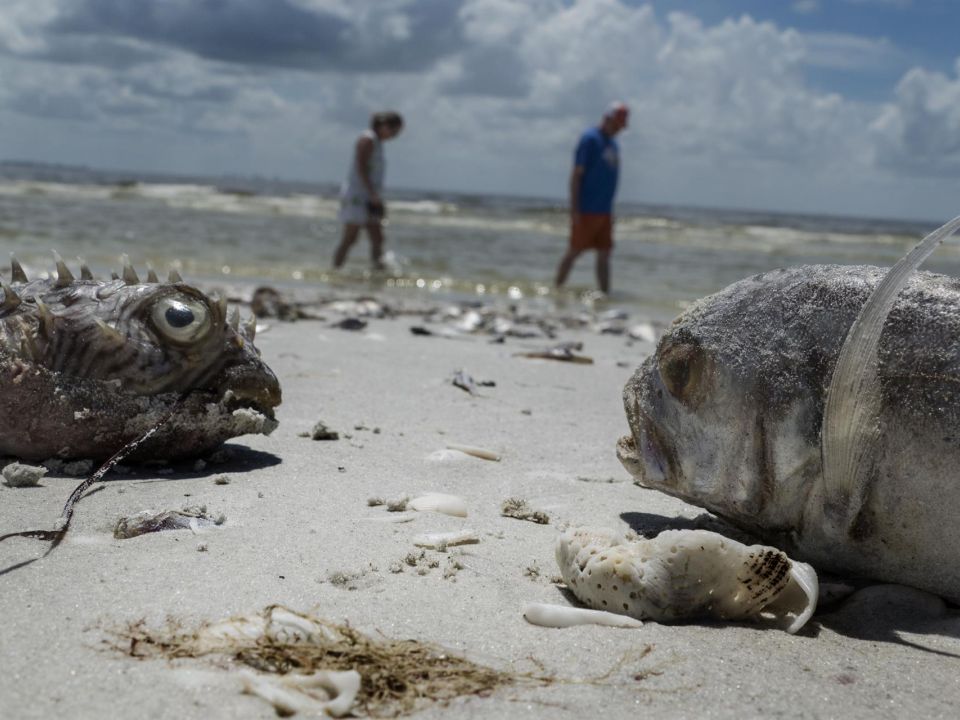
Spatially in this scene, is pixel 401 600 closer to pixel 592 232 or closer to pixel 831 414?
pixel 831 414

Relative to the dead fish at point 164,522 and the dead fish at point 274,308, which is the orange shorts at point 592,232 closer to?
the dead fish at point 274,308

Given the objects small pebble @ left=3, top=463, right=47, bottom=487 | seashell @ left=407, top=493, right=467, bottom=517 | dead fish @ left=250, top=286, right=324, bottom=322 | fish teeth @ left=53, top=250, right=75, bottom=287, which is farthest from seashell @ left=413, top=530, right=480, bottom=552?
dead fish @ left=250, top=286, right=324, bottom=322

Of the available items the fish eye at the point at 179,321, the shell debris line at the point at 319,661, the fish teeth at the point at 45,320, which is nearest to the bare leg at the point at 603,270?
the fish eye at the point at 179,321

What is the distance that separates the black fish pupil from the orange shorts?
8780 millimetres

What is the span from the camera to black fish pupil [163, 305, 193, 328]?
312cm

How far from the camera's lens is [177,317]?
10.3 ft

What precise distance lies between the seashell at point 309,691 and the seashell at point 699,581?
70cm

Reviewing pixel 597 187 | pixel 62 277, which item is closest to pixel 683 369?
pixel 62 277

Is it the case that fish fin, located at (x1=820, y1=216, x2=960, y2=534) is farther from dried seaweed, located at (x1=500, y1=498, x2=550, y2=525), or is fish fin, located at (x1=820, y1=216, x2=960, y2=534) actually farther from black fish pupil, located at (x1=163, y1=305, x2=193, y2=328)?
black fish pupil, located at (x1=163, y1=305, x2=193, y2=328)

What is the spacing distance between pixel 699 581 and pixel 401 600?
69 centimetres

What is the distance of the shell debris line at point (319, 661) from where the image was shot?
1.77 m

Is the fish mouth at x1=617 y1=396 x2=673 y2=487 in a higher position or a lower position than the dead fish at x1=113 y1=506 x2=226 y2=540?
higher

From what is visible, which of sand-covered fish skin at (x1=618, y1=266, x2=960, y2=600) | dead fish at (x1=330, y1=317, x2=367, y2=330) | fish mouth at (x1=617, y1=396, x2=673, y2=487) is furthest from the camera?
dead fish at (x1=330, y1=317, x2=367, y2=330)

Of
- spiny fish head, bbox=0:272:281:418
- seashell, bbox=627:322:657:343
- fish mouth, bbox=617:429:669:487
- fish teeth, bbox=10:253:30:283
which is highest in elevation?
fish teeth, bbox=10:253:30:283
